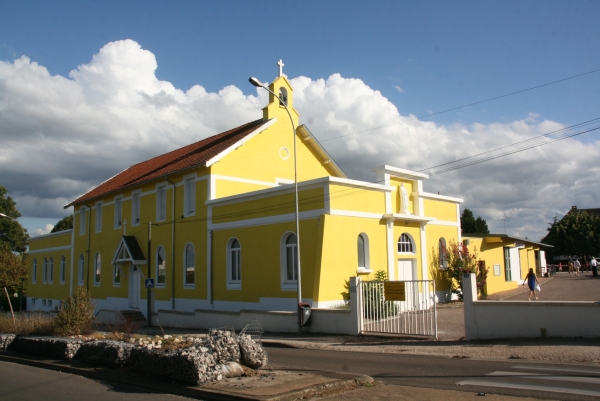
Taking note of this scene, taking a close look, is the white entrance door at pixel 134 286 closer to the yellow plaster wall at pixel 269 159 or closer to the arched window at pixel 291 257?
the yellow plaster wall at pixel 269 159

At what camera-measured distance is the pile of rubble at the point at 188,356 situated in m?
8.83

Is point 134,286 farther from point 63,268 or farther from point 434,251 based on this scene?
point 434,251

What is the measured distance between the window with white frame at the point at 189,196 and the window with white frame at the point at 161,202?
2.14 meters

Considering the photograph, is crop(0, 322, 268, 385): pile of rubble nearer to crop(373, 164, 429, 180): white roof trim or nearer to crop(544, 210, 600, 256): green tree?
crop(373, 164, 429, 180): white roof trim

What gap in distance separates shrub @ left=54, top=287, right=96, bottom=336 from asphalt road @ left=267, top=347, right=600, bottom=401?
6079mm

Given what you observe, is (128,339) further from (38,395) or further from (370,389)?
(370,389)

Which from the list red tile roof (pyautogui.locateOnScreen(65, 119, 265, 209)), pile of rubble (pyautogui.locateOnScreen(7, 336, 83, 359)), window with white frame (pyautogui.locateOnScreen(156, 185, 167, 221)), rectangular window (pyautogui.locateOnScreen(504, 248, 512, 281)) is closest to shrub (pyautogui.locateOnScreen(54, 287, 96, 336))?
pile of rubble (pyautogui.locateOnScreen(7, 336, 83, 359))

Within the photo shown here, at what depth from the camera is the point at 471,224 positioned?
65062mm

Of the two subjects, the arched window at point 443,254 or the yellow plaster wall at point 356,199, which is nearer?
the yellow plaster wall at point 356,199

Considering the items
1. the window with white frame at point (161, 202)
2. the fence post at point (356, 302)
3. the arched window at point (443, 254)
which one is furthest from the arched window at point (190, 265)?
the arched window at point (443, 254)

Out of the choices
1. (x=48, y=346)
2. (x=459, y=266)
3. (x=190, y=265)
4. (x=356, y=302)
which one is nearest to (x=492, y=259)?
(x=459, y=266)

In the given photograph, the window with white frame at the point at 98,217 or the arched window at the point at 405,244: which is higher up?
the window with white frame at the point at 98,217

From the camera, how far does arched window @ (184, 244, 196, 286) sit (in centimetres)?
2572

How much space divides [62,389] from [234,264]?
561 inches
